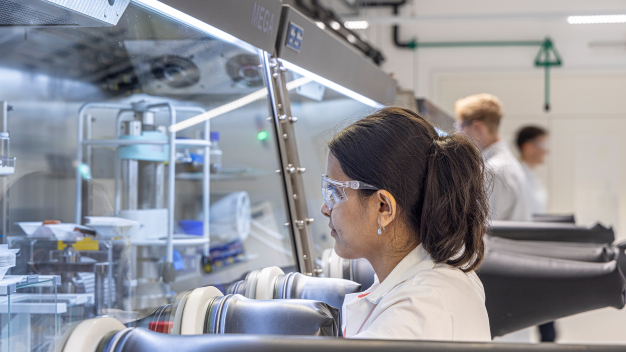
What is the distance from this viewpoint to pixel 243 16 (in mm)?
1214

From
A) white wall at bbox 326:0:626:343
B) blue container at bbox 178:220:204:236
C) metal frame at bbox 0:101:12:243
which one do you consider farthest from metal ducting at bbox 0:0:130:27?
white wall at bbox 326:0:626:343

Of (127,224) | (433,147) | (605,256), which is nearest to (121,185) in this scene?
(127,224)

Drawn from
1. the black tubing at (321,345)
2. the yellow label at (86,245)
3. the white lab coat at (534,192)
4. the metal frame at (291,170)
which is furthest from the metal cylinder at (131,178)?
the white lab coat at (534,192)

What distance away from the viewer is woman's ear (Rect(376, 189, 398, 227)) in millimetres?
885

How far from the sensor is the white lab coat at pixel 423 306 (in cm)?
72

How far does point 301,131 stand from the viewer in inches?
Answer: 66.5

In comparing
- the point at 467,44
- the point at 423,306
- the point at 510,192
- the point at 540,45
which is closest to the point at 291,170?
the point at 423,306

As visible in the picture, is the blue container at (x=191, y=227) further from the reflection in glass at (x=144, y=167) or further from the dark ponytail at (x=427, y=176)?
the dark ponytail at (x=427, y=176)

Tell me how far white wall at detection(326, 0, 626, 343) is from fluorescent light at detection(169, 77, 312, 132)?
15.6 feet

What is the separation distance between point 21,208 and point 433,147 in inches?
42.4

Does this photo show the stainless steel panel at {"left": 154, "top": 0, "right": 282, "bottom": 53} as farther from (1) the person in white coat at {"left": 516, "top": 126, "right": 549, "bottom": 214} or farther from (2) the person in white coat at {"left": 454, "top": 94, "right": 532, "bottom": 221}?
(1) the person in white coat at {"left": 516, "top": 126, "right": 549, "bottom": 214}

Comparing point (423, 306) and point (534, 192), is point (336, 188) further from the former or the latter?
point (534, 192)

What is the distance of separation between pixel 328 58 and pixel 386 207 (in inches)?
36.4

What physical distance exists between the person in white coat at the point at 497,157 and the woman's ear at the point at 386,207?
145 centimetres
